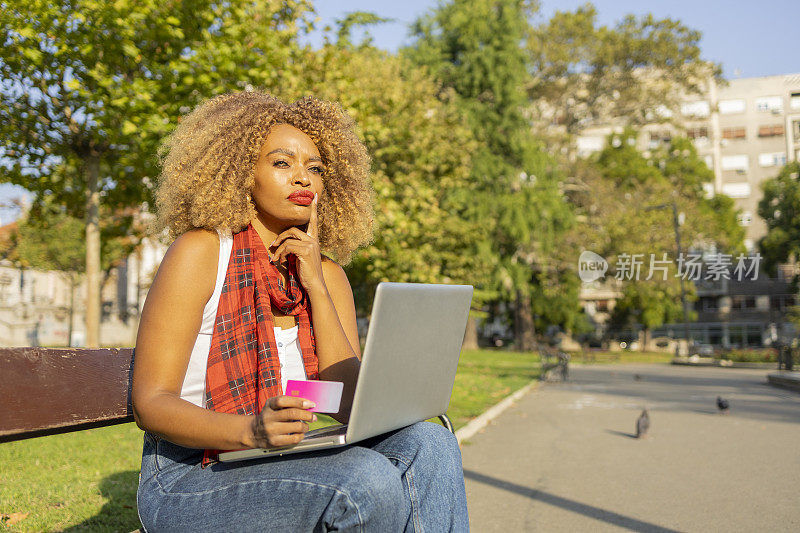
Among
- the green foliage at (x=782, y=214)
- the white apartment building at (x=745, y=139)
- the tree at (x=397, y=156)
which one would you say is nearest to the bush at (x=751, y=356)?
the green foliage at (x=782, y=214)

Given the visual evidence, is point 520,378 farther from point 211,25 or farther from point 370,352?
point 370,352

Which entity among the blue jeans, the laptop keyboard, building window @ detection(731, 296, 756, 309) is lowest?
the blue jeans

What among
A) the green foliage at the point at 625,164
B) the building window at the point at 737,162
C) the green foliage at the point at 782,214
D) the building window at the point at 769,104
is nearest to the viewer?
the green foliage at the point at 782,214

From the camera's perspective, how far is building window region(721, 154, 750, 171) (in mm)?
65250

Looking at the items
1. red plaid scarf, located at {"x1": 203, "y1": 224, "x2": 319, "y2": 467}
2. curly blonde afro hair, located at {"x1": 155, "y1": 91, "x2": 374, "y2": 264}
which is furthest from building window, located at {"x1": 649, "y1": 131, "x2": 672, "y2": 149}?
red plaid scarf, located at {"x1": 203, "y1": 224, "x2": 319, "y2": 467}

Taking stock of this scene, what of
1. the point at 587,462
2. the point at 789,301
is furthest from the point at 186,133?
the point at 789,301

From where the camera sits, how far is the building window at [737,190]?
65.2 metres

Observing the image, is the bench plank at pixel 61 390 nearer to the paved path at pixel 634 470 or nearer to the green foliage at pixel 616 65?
the paved path at pixel 634 470

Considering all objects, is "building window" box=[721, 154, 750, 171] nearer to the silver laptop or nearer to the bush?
the bush

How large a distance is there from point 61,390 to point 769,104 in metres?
70.4

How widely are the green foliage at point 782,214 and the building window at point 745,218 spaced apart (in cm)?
700

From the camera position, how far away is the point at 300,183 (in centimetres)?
268

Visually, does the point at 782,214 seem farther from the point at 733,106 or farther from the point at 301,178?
the point at 301,178

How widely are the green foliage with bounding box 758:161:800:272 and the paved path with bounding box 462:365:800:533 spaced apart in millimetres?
33477
